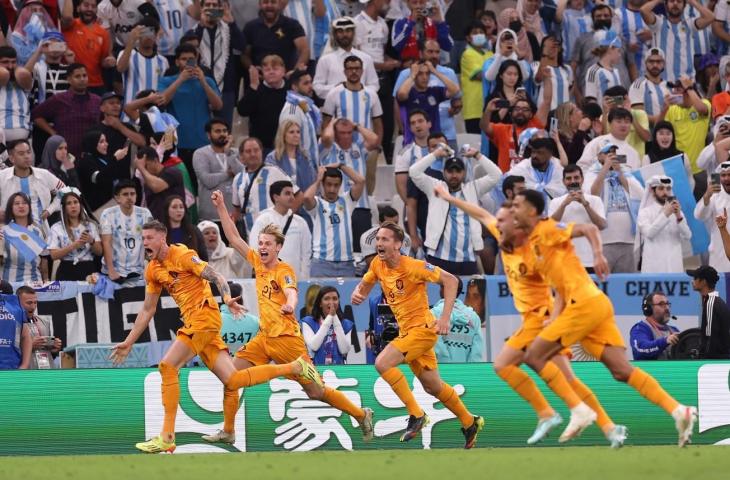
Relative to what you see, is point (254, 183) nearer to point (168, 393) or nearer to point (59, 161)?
point (59, 161)

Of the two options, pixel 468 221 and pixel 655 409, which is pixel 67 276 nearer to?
pixel 468 221

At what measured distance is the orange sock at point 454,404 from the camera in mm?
14188

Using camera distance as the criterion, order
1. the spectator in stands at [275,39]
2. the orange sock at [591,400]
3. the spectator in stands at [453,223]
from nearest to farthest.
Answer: the orange sock at [591,400] < the spectator in stands at [453,223] < the spectator in stands at [275,39]

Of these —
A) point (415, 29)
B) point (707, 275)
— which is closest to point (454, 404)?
point (707, 275)

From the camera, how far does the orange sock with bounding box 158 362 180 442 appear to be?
14.0 m

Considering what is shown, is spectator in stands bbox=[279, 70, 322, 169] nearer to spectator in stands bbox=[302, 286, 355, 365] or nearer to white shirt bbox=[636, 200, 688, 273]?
spectator in stands bbox=[302, 286, 355, 365]

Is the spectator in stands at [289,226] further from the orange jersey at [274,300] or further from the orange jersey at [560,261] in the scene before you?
the orange jersey at [560,261]

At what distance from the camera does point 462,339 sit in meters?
16.0

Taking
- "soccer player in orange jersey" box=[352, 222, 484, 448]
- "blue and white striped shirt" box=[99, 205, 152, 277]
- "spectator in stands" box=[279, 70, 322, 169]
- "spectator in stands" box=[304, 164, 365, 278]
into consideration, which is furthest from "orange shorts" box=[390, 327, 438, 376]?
"spectator in stands" box=[279, 70, 322, 169]

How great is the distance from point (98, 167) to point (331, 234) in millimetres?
3134

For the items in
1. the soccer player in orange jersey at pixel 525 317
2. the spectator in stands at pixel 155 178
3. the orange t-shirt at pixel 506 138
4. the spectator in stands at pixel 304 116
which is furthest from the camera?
the orange t-shirt at pixel 506 138

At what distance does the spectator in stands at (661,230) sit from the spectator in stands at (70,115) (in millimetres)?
7069

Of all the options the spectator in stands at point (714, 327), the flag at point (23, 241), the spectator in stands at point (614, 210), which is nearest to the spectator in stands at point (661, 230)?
the spectator in stands at point (614, 210)

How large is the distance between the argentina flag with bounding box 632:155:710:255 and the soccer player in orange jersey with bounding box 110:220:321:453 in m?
6.60
